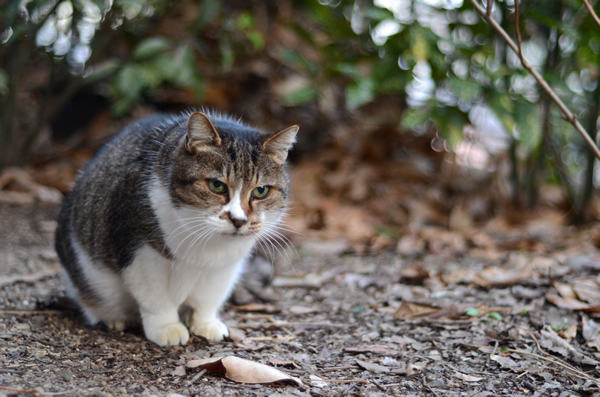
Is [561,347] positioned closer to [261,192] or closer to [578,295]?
[578,295]

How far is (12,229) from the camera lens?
13.6 ft

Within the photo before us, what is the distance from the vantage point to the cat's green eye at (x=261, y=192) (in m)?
2.45

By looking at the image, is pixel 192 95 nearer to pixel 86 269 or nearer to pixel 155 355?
pixel 86 269

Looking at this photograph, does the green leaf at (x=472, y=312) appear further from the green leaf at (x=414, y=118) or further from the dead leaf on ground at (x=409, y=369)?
the green leaf at (x=414, y=118)

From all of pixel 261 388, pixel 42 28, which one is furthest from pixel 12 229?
pixel 261 388

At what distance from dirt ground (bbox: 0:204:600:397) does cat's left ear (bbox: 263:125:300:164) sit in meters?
0.96

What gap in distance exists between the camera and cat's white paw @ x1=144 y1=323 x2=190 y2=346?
2504mm

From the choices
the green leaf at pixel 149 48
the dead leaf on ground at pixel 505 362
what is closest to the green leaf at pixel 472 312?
the dead leaf on ground at pixel 505 362

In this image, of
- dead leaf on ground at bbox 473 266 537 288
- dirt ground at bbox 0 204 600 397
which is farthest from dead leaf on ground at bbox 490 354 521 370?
dead leaf on ground at bbox 473 266 537 288

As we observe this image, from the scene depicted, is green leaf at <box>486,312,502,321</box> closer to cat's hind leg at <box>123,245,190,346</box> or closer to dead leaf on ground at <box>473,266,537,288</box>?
dead leaf on ground at <box>473,266,537,288</box>

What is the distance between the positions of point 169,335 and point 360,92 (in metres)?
2.92

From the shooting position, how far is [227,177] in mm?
2336

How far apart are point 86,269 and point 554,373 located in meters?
2.34

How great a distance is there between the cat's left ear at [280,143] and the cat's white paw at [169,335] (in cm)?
98
